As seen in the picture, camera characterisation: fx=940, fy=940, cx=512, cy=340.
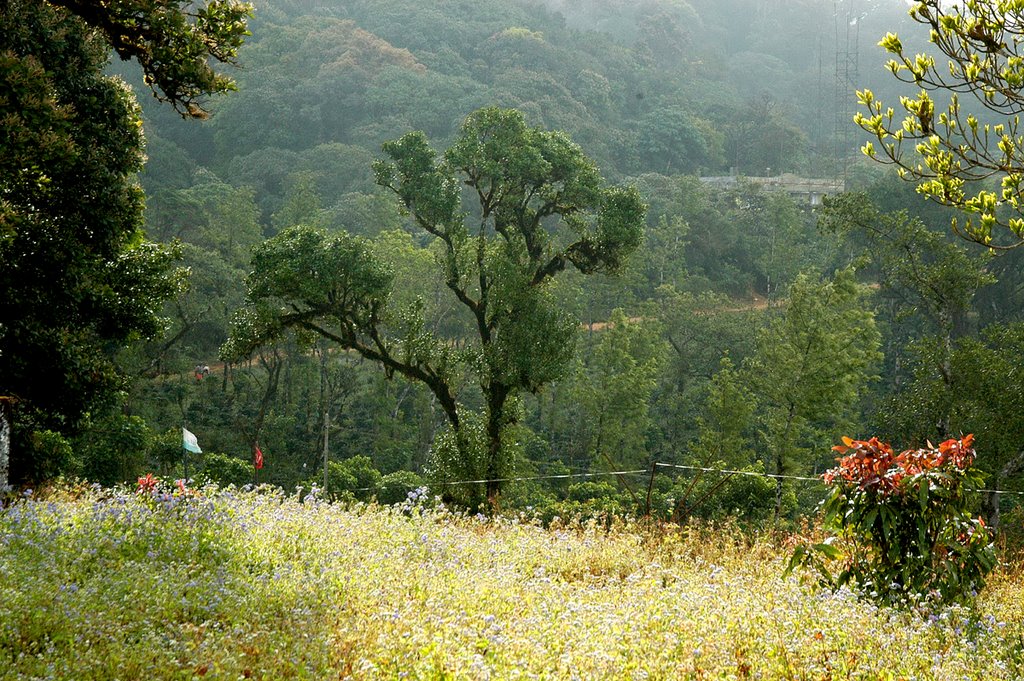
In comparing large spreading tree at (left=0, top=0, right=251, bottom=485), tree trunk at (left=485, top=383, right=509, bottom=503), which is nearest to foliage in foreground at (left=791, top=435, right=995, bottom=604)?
large spreading tree at (left=0, top=0, right=251, bottom=485)

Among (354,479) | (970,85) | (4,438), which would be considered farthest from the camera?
(354,479)

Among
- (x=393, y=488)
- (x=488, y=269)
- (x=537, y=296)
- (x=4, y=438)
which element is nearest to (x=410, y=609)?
(x=4, y=438)

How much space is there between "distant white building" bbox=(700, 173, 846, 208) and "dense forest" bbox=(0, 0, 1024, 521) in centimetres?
41

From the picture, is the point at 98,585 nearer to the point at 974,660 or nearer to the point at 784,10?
the point at 974,660

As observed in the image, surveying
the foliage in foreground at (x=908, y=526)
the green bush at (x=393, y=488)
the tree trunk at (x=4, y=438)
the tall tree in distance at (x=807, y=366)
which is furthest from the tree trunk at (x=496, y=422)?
the foliage in foreground at (x=908, y=526)

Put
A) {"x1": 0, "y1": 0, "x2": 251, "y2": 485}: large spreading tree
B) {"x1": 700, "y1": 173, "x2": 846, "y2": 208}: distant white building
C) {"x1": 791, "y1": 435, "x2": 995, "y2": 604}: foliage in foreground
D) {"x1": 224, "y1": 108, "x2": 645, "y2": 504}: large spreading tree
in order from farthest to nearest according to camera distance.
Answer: {"x1": 700, "y1": 173, "x2": 846, "y2": 208}: distant white building < {"x1": 224, "y1": 108, "x2": 645, "y2": 504}: large spreading tree < {"x1": 0, "y1": 0, "x2": 251, "y2": 485}: large spreading tree < {"x1": 791, "y1": 435, "x2": 995, "y2": 604}: foliage in foreground

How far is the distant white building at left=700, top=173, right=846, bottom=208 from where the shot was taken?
187 feet

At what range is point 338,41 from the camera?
61469 millimetres

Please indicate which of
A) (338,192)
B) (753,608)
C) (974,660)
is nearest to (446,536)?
(753,608)

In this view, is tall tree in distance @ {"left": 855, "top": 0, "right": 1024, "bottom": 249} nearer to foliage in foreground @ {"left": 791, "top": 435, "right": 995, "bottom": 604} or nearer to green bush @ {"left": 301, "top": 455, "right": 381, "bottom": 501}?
foliage in foreground @ {"left": 791, "top": 435, "right": 995, "bottom": 604}

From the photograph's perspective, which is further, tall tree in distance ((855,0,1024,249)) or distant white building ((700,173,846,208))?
distant white building ((700,173,846,208))

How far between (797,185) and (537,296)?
46372 millimetres

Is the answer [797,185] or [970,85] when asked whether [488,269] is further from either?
[797,185]

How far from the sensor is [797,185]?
59.6 metres
